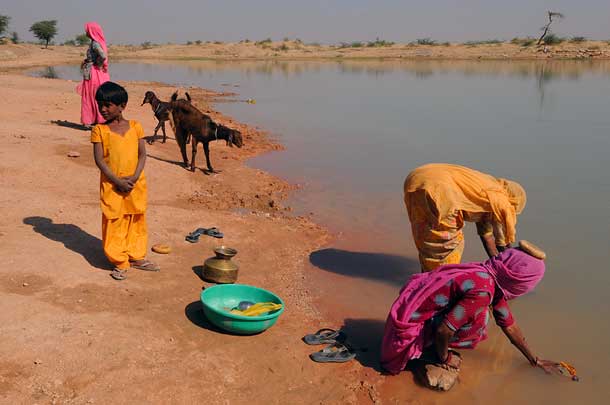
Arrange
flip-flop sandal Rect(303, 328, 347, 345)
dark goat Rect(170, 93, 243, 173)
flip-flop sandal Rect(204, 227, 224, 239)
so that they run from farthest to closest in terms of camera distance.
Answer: dark goat Rect(170, 93, 243, 173) → flip-flop sandal Rect(204, 227, 224, 239) → flip-flop sandal Rect(303, 328, 347, 345)

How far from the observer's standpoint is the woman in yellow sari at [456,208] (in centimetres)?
439

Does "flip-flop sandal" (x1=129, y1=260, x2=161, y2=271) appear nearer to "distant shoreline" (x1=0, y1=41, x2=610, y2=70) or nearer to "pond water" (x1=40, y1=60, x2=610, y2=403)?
"pond water" (x1=40, y1=60, x2=610, y2=403)

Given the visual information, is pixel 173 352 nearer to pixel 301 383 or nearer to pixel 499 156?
pixel 301 383

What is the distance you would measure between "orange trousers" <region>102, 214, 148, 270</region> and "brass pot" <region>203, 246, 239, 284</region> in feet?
2.10

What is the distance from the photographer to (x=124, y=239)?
4.96 m

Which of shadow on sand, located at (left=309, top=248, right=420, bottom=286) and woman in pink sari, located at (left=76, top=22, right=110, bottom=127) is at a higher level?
woman in pink sari, located at (left=76, top=22, right=110, bottom=127)

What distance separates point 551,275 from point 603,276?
61cm

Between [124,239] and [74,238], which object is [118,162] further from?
[74,238]

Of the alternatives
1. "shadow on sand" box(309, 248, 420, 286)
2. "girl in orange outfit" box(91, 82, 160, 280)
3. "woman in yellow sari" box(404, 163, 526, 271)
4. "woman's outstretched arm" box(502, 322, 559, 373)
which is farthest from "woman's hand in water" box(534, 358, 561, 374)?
"girl in orange outfit" box(91, 82, 160, 280)

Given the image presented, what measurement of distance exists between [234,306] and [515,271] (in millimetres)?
2415

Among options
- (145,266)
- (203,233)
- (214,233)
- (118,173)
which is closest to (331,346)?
(145,266)

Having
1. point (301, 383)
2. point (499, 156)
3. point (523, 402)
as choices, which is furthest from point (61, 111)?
point (523, 402)

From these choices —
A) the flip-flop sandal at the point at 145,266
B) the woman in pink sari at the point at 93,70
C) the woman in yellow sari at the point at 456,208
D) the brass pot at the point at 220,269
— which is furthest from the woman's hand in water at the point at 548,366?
the woman in pink sari at the point at 93,70

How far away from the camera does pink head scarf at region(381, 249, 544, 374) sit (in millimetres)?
3609
